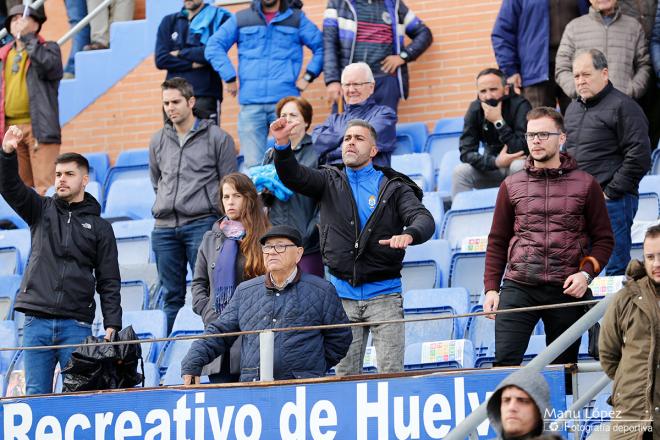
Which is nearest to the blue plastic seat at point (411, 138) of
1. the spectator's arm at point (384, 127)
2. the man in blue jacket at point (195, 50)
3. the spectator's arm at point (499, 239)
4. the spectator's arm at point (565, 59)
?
the man in blue jacket at point (195, 50)

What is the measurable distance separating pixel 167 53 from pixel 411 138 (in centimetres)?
212

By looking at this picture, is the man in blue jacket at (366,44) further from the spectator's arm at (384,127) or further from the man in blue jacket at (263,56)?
the spectator's arm at (384,127)

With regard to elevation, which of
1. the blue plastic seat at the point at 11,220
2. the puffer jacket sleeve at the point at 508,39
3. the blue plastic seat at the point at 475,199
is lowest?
the blue plastic seat at the point at 475,199

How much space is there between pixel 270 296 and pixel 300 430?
737 mm

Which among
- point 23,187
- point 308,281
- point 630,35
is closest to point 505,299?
A: point 308,281

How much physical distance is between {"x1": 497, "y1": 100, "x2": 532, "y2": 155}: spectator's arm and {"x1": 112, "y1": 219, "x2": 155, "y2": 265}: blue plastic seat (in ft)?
9.30

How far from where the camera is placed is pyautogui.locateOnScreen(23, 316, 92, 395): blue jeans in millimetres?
7816

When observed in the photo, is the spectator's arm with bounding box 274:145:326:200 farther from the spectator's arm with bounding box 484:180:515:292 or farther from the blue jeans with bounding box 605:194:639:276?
the blue jeans with bounding box 605:194:639:276

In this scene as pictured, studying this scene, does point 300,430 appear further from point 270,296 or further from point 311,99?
point 311,99

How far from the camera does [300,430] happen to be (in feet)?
22.1

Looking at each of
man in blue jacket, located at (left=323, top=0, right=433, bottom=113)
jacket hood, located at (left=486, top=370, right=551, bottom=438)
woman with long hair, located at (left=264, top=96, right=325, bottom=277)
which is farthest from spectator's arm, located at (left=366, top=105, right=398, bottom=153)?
jacket hood, located at (left=486, top=370, right=551, bottom=438)

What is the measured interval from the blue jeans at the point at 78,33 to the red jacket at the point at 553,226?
7.53m

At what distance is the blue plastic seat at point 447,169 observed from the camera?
1073 centimetres

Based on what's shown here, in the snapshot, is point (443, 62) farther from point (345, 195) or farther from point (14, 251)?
point (345, 195)
